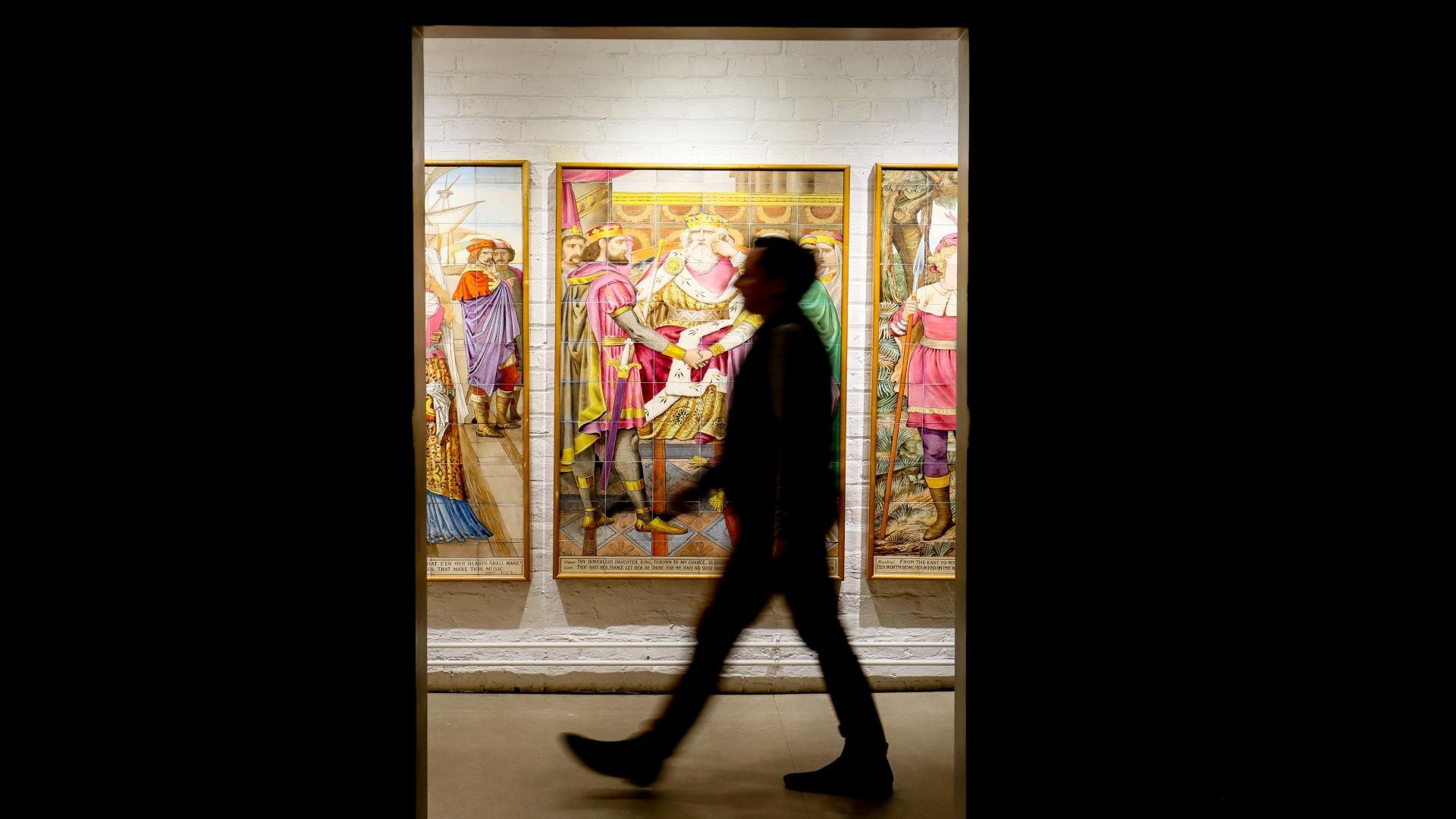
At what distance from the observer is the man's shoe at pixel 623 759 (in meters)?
2.33

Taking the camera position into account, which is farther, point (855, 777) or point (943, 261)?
point (943, 261)

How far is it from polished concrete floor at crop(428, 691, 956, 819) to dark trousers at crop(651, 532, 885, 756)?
234 millimetres

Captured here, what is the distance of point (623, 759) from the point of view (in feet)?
7.71

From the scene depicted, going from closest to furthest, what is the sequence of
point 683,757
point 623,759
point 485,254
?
1. point 623,759
2. point 683,757
3. point 485,254

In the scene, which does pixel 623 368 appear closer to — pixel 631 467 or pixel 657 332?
pixel 657 332

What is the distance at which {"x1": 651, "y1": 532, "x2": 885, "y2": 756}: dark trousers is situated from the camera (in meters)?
2.23

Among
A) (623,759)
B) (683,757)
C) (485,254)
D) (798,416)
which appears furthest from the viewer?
(485,254)

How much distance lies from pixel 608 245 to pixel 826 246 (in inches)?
30.9

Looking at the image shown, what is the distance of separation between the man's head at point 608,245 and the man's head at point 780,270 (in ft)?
2.93

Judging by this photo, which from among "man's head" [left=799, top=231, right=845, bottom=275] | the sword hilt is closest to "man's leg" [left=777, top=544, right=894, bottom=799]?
the sword hilt

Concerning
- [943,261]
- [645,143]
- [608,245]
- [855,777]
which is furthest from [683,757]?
[645,143]

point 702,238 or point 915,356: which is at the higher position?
point 702,238

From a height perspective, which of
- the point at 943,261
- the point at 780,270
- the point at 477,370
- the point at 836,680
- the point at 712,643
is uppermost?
the point at 943,261
